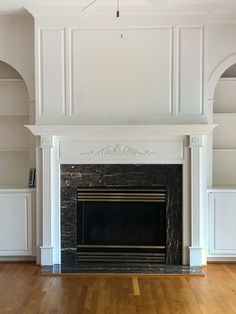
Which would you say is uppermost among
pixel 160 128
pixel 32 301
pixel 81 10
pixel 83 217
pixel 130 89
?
pixel 81 10

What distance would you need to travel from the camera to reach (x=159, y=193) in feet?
15.5

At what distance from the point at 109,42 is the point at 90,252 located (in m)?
2.38

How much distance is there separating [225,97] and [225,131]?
43 cm

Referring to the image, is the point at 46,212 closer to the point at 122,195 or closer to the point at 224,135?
the point at 122,195

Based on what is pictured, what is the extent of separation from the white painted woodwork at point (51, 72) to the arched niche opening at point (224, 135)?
1.93 metres

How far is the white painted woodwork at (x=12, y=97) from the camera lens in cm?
512

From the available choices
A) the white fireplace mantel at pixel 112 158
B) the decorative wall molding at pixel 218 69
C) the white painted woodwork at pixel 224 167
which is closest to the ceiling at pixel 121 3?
the decorative wall molding at pixel 218 69

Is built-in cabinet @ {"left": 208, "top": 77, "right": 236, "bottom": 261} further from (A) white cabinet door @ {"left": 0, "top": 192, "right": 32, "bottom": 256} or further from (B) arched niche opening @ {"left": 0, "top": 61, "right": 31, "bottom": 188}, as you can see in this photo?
(B) arched niche opening @ {"left": 0, "top": 61, "right": 31, "bottom": 188}

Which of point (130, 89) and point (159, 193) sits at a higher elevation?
point (130, 89)

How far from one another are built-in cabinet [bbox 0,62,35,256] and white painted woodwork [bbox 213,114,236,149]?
2313mm

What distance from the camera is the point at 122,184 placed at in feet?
15.4

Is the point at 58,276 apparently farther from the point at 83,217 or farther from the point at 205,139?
the point at 205,139

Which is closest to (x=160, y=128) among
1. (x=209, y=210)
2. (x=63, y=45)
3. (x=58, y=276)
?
(x=209, y=210)

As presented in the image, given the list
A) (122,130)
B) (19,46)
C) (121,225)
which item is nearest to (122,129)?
(122,130)
